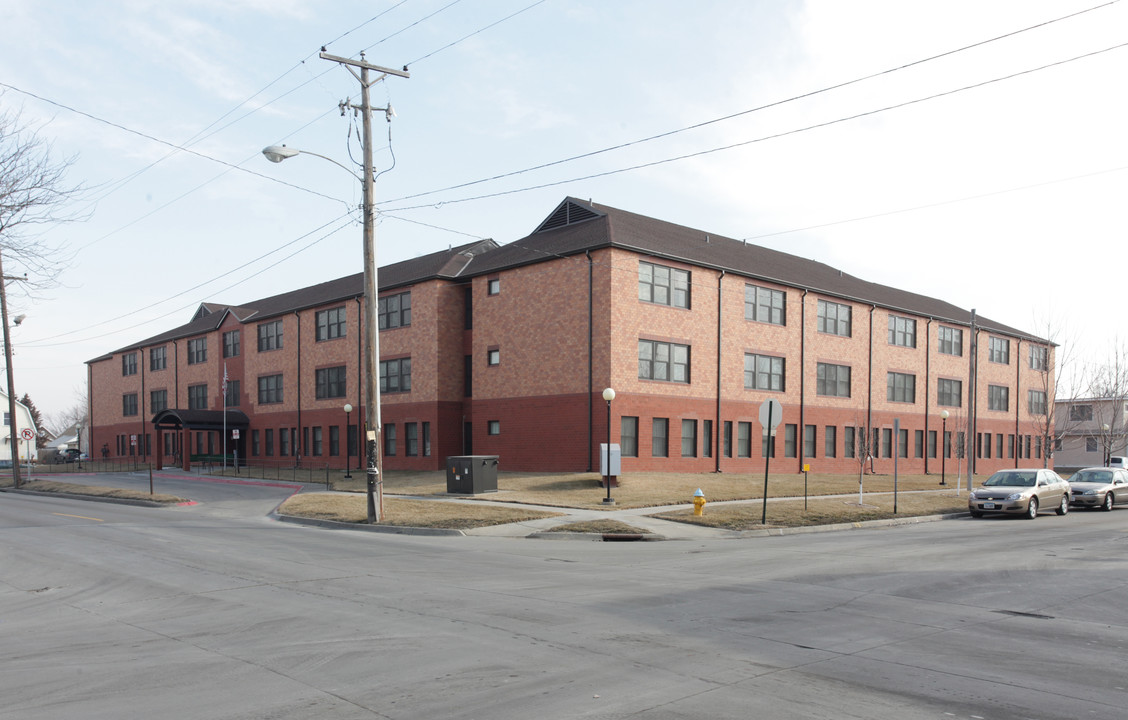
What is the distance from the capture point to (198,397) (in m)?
62.2

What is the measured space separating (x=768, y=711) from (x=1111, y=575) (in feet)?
34.6

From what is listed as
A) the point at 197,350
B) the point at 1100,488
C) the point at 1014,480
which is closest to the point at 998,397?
the point at 1100,488

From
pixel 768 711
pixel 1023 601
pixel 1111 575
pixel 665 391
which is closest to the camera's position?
pixel 768 711

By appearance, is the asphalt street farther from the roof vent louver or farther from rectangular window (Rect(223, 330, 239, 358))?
rectangular window (Rect(223, 330, 239, 358))

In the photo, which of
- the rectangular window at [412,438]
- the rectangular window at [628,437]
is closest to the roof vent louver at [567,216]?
the rectangular window at [628,437]

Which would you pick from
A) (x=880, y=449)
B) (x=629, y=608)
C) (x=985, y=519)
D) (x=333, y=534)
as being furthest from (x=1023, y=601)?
(x=880, y=449)

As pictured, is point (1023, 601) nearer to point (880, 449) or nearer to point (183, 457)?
point (880, 449)

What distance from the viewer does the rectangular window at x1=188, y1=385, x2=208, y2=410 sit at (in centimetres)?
6150

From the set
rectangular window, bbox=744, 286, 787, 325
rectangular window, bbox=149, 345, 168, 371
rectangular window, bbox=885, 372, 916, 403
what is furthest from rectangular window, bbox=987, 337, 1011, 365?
rectangular window, bbox=149, 345, 168, 371

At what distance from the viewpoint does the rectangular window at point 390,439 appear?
44.0 metres

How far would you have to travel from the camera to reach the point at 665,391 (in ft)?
116

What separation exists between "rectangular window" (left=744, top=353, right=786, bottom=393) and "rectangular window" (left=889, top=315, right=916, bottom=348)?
A: 11080 millimetres

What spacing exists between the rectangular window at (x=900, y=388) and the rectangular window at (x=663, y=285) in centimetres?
1777

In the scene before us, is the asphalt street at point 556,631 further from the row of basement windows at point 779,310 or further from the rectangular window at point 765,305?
the rectangular window at point 765,305
